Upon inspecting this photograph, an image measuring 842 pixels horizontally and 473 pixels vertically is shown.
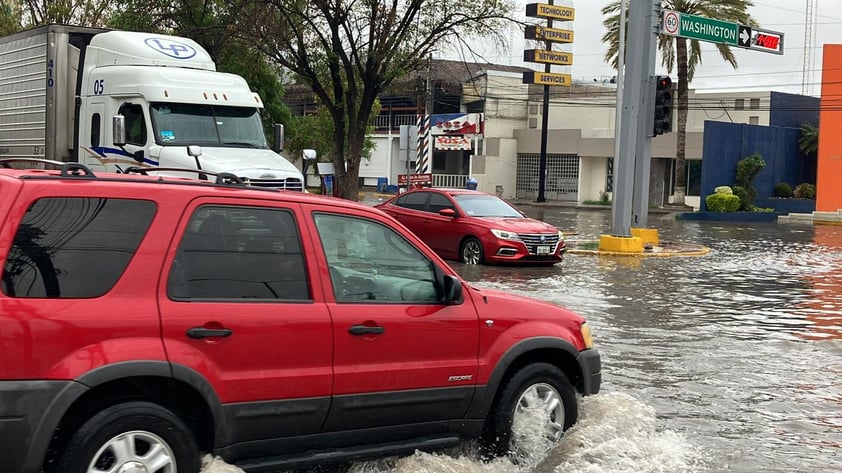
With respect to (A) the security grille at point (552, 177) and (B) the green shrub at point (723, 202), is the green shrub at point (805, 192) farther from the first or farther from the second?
(A) the security grille at point (552, 177)

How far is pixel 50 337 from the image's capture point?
4.37m

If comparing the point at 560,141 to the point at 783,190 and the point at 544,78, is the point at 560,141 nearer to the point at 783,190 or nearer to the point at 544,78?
the point at 544,78

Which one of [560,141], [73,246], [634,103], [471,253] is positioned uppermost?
[560,141]

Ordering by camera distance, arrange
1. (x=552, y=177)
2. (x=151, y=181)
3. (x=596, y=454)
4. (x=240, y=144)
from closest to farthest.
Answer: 1. (x=151, y=181)
2. (x=596, y=454)
3. (x=240, y=144)
4. (x=552, y=177)

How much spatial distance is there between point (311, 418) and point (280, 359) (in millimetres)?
385

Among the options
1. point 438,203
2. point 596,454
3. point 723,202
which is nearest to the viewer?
point 596,454

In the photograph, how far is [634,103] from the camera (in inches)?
872

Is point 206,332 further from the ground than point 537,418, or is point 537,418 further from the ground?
point 206,332

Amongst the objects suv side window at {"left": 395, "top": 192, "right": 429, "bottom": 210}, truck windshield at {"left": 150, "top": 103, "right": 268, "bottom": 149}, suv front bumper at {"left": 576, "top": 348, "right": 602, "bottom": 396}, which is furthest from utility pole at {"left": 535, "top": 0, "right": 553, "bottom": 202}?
suv front bumper at {"left": 576, "top": 348, "right": 602, "bottom": 396}

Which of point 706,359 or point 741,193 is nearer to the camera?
point 706,359

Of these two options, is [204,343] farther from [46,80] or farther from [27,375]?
[46,80]

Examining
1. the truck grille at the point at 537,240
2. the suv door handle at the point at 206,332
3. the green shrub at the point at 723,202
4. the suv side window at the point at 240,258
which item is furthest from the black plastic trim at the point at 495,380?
the green shrub at the point at 723,202

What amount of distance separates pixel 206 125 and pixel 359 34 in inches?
366

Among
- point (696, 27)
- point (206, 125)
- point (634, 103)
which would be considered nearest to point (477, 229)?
point (206, 125)
